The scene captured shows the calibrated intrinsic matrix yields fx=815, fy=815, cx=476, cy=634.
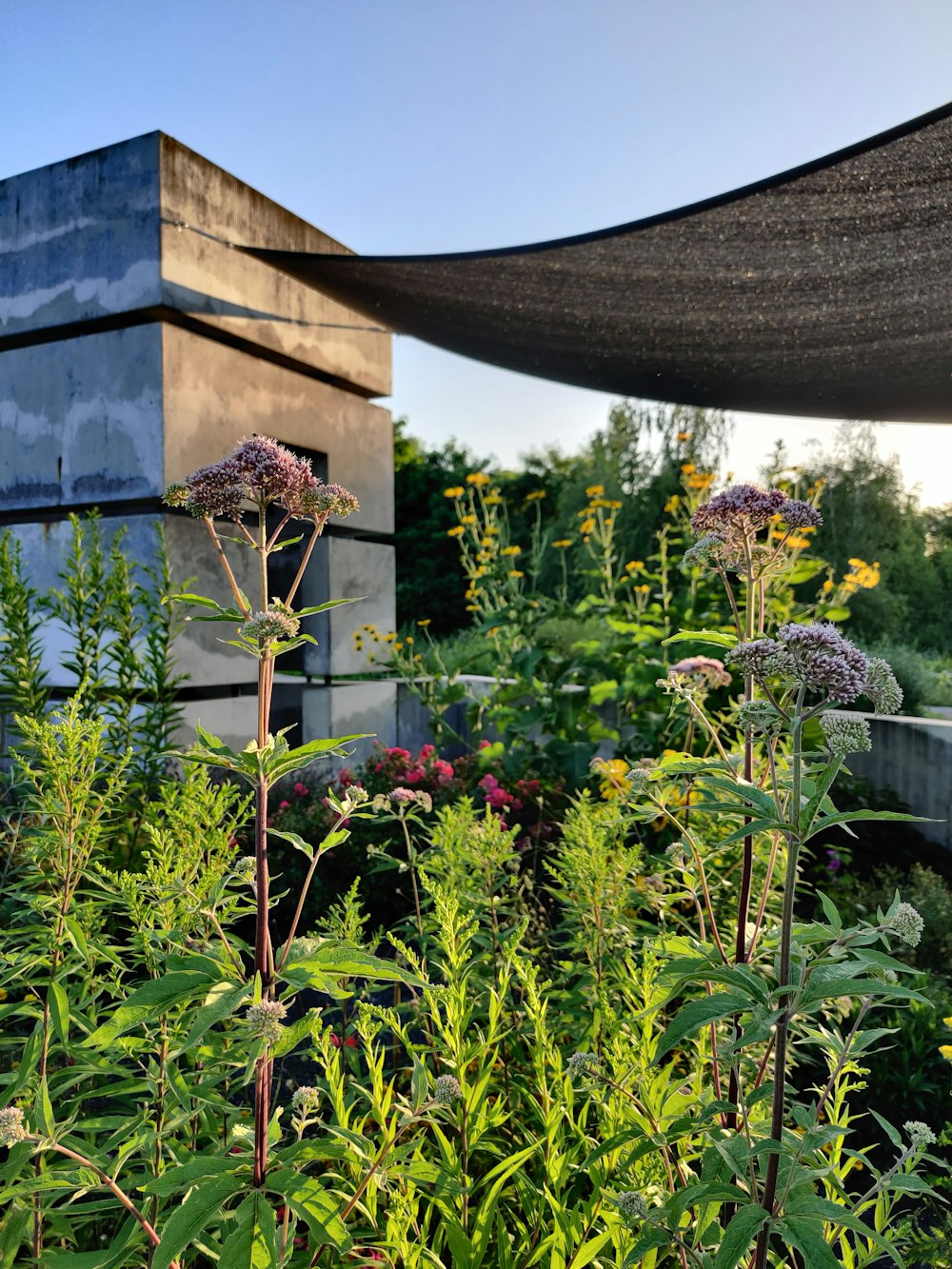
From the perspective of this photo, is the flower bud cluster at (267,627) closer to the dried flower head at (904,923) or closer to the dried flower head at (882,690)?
the dried flower head at (882,690)

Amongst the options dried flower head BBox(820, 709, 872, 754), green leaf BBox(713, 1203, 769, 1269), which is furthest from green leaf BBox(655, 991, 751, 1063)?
dried flower head BBox(820, 709, 872, 754)

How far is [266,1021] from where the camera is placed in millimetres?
858

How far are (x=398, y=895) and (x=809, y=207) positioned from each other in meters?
2.97

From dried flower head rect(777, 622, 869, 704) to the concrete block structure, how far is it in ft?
9.84

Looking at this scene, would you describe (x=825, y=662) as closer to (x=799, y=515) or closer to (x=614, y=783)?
(x=799, y=515)

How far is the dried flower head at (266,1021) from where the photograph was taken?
86cm

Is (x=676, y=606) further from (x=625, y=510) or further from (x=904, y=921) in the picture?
(x=625, y=510)

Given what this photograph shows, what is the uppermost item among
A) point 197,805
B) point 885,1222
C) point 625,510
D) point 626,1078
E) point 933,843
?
point 625,510

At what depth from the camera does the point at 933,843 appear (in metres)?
4.22

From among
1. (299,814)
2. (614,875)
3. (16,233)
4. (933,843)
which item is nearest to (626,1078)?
(614,875)

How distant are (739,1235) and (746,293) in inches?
136

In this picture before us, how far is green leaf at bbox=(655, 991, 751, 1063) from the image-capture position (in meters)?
0.76

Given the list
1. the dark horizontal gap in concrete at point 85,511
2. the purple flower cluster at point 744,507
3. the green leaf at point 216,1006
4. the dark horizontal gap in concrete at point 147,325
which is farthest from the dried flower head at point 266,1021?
the dark horizontal gap in concrete at point 147,325

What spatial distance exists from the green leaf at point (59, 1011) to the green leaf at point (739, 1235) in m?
0.82
